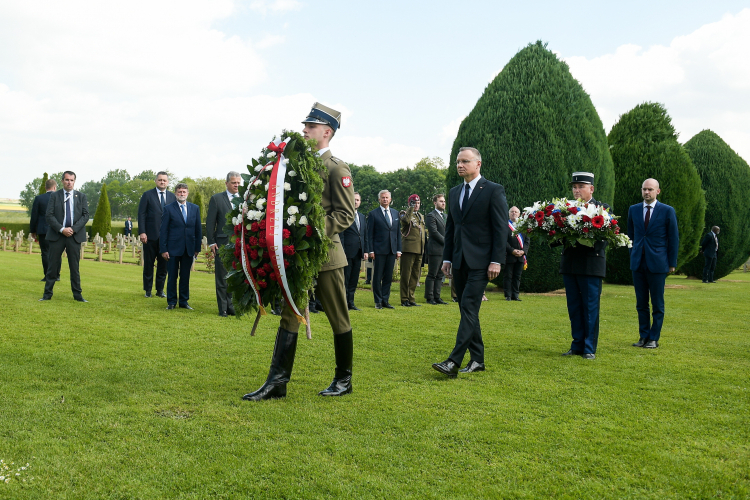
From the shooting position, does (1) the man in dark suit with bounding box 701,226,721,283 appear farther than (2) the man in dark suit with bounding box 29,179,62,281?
Yes

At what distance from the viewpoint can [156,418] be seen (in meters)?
4.12

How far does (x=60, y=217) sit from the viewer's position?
33.9 feet

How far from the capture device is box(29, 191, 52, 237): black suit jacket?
13.7m

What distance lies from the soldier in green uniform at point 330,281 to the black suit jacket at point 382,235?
6.71 meters

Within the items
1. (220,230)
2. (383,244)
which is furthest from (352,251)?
(220,230)

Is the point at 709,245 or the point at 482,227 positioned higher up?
the point at 709,245

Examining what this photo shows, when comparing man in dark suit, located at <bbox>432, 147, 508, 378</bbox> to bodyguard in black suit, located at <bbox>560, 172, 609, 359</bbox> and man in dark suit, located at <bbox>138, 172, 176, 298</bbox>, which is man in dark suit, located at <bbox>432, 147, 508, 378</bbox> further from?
man in dark suit, located at <bbox>138, 172, 176, 298</bbox>

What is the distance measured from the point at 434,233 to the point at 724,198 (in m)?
18.7

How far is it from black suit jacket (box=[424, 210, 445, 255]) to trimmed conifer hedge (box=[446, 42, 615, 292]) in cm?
304

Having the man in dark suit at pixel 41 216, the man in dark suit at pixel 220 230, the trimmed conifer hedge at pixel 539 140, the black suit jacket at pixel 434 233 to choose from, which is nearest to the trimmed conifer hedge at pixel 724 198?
the trimmed conifer hedge at pixel 539 140

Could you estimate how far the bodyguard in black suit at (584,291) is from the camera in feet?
23.1

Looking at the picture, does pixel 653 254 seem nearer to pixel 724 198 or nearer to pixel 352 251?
pixel 352 251

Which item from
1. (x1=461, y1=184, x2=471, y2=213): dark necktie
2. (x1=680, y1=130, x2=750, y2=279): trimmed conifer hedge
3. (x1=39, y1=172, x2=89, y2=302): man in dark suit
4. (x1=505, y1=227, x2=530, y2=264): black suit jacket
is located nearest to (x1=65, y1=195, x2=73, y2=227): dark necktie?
(x1=39, y1=172, x2=89, y2=302): man in dark suit

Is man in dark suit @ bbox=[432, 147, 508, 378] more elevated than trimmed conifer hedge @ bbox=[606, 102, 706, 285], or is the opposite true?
trimmed conifer hedge @ bbox=[606, 102, 706, 285]
